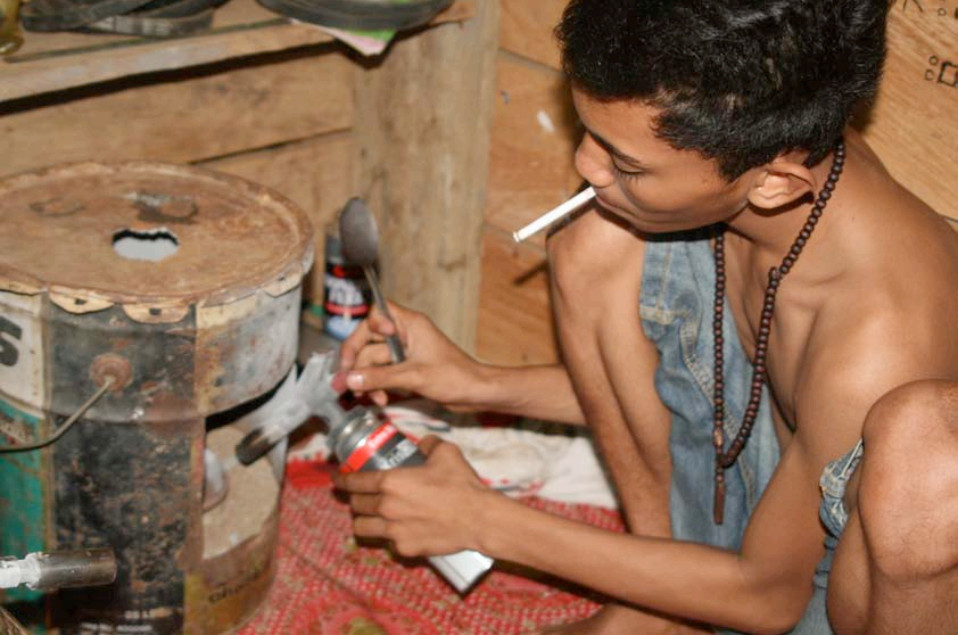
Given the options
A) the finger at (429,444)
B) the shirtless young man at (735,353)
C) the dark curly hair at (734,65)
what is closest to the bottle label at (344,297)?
the shirtless young man at (735,353)

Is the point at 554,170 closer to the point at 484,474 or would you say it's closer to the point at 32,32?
the point at 484,474

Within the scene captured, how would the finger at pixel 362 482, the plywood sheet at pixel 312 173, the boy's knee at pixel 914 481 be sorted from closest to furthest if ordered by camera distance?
the boy's knee at pixel 914 481, the finger at pixel 362 482, the plywood sheet at pixel 312 173

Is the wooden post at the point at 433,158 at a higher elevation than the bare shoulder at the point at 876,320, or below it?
below

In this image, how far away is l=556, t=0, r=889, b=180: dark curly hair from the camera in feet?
3.55

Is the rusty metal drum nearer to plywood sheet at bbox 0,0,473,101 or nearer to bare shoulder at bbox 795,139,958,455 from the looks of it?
plywood sheet at bbox 0,0,473,101

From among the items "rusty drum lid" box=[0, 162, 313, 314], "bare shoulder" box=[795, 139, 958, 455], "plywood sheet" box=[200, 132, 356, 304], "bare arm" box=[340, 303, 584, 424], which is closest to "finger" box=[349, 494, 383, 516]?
"bare arm" box=[340, 303, 584, 424]

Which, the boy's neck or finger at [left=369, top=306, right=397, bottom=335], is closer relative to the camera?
the boy's neck

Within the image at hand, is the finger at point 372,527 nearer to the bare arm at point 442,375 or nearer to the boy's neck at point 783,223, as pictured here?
the bare arm at point 442,375

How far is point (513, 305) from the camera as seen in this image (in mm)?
2084

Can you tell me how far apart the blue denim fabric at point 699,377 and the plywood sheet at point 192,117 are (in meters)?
0.74

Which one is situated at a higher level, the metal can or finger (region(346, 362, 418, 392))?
finger (region(346, 362, 418, 392))

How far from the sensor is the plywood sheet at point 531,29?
71.4 inches

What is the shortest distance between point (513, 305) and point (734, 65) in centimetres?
102

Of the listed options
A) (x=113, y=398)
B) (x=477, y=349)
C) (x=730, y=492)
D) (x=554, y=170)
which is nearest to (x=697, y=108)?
(x=730, y=492)
